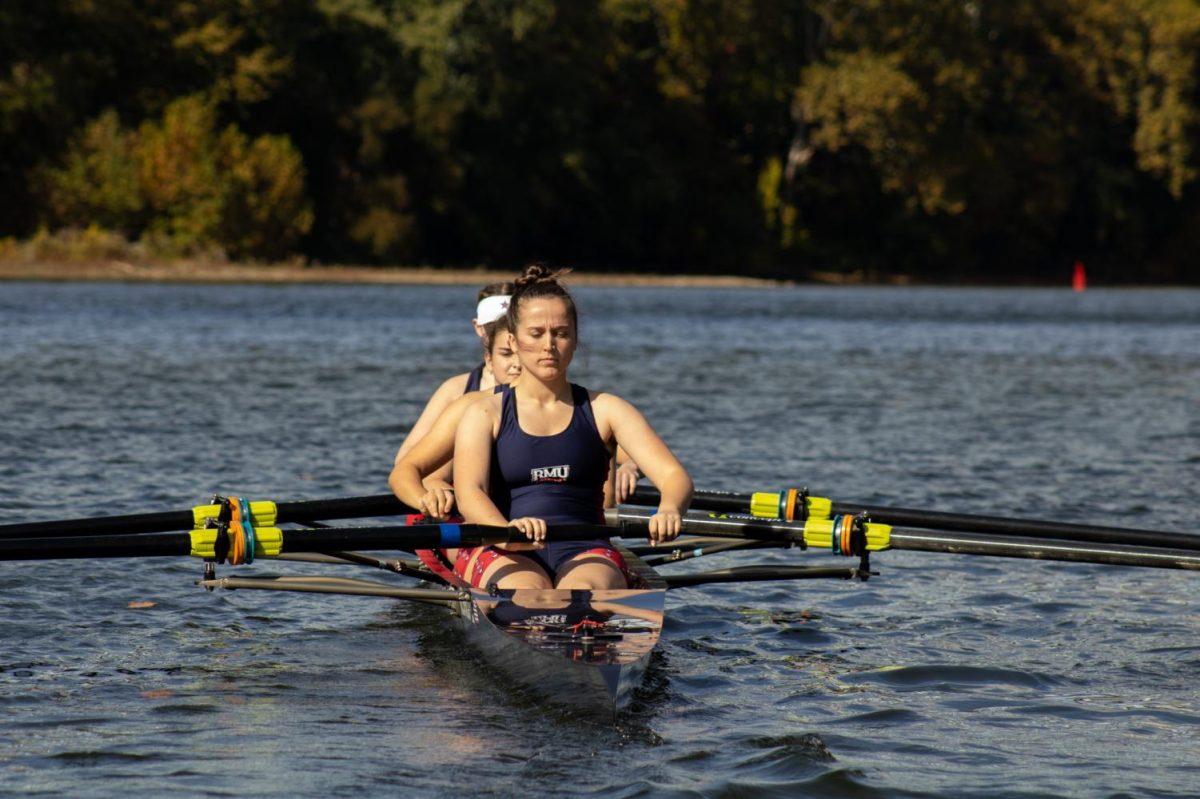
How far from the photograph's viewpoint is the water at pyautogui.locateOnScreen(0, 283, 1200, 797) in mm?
7336

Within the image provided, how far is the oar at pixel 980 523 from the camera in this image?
9.57 m

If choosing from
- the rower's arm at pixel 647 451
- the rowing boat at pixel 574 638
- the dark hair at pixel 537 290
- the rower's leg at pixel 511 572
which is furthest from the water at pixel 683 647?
the dark hair at pixel 537 290

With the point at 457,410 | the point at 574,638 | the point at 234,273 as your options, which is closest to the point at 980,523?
the point at 574,638

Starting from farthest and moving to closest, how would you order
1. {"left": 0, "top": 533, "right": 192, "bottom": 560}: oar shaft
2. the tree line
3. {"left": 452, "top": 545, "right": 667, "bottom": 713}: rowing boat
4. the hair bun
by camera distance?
1. the tree line
2. the hair bun
3. {"left": 0, "top": 533, "right": 192, "bottom": 560}: oar shaft
4. {"left": 452, "top": 545, "right": 667, "bottom": 713}: rowing boat

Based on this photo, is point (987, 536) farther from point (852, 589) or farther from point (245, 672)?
point (245, 672)

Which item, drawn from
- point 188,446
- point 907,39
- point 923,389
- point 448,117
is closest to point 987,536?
point 188,446

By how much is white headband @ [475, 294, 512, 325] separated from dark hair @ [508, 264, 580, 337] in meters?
1.41

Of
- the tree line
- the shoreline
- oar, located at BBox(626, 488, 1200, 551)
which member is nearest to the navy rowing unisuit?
oar, located at BBox(626, 488, 1200, 551)

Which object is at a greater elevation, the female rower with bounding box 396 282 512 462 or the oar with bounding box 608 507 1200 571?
the female rower with bounding box 396 282 512 462

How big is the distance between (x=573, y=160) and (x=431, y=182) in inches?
238

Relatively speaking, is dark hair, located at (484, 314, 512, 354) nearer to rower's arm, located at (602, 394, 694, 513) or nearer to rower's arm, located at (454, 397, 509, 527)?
rower's arm, located at (454, 397, 509, 527)

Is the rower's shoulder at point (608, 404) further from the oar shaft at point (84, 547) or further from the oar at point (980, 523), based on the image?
the oar shaft at point (84, 547)

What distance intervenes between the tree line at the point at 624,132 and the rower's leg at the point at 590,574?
55788 millimetres

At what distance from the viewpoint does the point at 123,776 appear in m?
7.09
